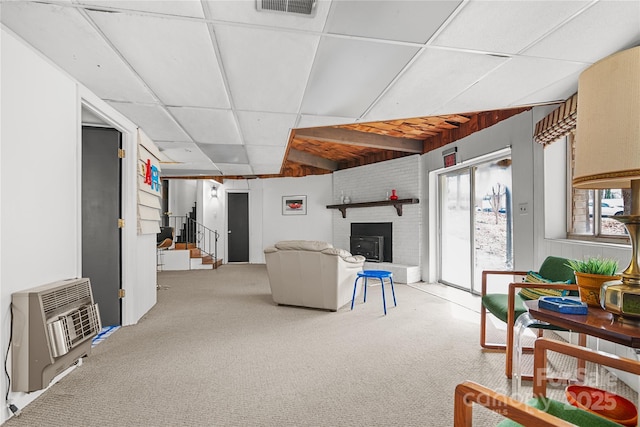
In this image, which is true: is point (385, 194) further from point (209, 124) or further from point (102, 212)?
point (102, 212)

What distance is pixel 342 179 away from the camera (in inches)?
333

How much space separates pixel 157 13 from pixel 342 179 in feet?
22.1

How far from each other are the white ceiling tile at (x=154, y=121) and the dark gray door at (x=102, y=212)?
35 centimetres

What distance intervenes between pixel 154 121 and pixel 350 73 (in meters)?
2.37

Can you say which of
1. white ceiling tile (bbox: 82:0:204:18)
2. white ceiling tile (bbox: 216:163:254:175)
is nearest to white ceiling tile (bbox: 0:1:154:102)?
white ceiling tile (bbox: 82:0:204:18)

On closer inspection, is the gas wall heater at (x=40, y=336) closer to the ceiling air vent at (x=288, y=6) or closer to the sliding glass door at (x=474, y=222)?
the ceiling air vent at (x=288, y=6)

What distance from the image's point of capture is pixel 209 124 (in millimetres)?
4027

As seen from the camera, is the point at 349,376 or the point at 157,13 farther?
the point at 349,376

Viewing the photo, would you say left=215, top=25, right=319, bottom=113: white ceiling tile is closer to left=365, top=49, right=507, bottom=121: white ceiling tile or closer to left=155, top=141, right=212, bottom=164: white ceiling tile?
left=365, top=49, right=507, bottom=121: white ceiling tile

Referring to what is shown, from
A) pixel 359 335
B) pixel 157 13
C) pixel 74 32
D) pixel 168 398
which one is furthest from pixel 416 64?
pixel 168 398

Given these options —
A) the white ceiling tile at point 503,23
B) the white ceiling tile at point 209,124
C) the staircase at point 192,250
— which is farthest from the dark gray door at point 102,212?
the staircase at point 192,250

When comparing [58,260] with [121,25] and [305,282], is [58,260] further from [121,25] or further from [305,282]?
[305,282]

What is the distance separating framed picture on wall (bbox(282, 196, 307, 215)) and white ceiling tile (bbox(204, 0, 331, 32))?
7142 mm

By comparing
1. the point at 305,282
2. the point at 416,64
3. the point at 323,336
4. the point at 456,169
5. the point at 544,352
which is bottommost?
the point at 323,336
